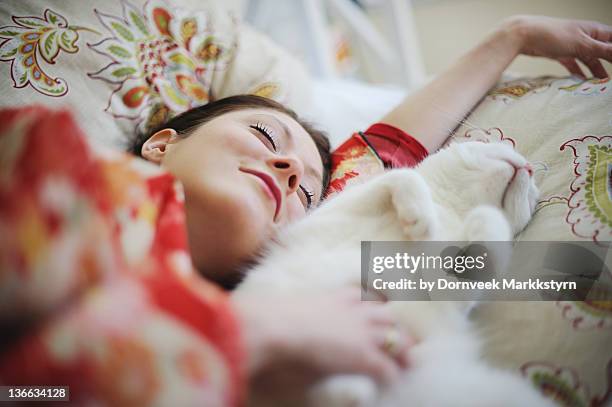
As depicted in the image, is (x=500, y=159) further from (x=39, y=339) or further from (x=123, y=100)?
(x=123, y=100)

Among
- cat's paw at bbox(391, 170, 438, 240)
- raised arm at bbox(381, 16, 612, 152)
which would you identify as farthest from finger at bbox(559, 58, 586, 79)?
cat's paw at bbox(391, 170, 438, 240)

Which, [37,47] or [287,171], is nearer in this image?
[287,171]

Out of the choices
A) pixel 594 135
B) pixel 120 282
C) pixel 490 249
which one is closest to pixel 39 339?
pixel 120 282

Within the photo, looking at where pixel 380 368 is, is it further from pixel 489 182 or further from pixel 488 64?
pixel 488 64

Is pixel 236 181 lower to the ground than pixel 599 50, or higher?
lower

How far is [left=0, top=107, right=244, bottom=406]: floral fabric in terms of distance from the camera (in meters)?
0.24

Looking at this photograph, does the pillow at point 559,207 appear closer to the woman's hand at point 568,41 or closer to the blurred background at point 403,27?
the woman's hand at point 568,41

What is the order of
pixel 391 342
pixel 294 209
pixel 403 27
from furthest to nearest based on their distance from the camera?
pixel 403 27 → pixel 294 209 → pixel 391 342

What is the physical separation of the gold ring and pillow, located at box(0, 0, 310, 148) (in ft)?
1.92

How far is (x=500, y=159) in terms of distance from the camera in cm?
51

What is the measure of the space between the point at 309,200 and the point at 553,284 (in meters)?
0.36

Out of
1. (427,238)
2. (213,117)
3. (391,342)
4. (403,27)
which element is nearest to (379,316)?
(391,342)

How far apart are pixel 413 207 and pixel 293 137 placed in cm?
24

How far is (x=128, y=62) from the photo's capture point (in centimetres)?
74
